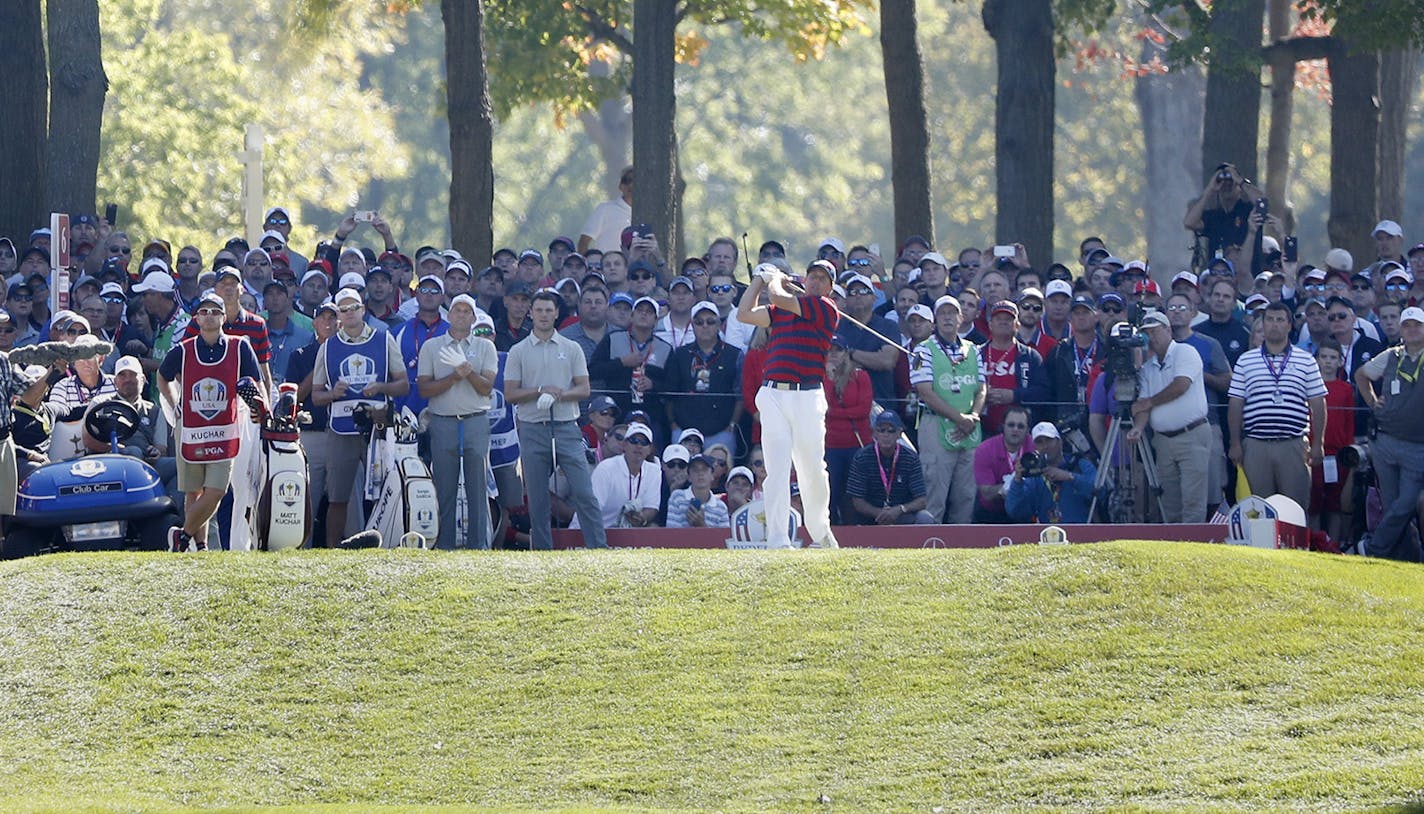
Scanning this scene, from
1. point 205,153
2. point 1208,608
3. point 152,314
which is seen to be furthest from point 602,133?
point 1208,608

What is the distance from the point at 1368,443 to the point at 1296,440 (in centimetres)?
69

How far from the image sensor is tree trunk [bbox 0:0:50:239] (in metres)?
23.4

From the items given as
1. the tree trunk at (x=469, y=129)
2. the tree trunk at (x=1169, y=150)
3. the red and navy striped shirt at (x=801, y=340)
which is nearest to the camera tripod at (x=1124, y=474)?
the red and navy striped shirt at (x=801, y=340)

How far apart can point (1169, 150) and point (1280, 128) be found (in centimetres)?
1558

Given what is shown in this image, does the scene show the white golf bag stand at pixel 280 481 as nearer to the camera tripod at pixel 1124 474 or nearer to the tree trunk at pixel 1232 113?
the camera tripod at pixel 1124 474

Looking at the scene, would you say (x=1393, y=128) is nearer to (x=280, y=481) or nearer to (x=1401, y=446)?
(x=1401, y=446)

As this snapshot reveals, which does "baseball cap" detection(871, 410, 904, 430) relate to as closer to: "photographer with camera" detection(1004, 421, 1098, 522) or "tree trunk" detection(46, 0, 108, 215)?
"photographer with camera" detection(1004, 421, 1098, 522)

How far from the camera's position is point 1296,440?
1828cm

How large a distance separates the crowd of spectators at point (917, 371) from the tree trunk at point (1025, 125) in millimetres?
4113

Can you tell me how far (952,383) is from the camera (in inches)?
746

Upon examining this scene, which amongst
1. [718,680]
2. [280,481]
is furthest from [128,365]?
[718,680]

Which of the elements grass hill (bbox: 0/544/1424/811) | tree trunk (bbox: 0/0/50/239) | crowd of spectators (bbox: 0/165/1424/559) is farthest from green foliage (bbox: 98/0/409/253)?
grass hill (bbox: 0/544/1424/811)

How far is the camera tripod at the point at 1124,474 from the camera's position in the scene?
18.5 m

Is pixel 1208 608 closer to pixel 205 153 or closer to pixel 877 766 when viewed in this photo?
pixel 877 766
